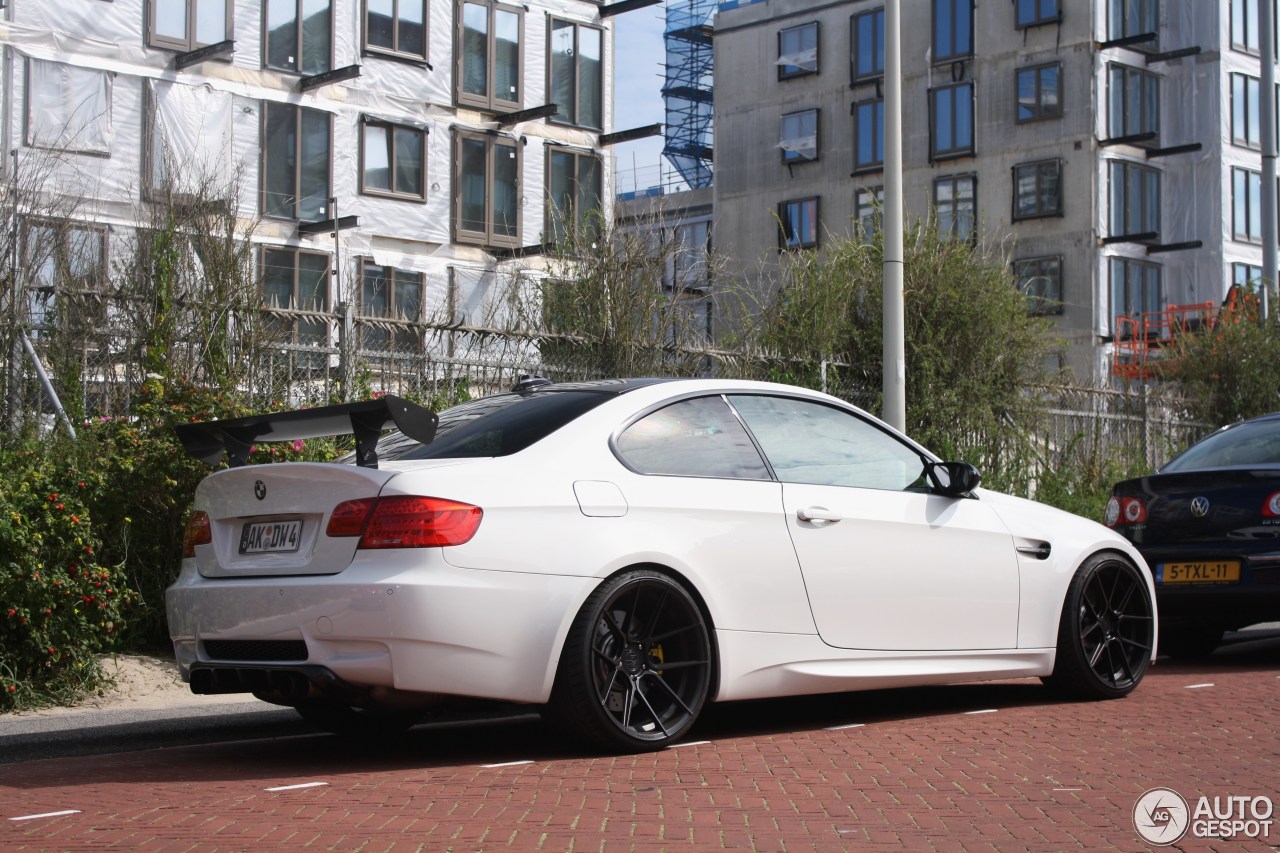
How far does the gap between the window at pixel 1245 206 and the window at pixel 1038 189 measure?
5.30 m

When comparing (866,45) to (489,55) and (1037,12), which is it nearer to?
(1037,12)

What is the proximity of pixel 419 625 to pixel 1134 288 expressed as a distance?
41667 mm

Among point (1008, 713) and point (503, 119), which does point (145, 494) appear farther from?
point (503, 119)

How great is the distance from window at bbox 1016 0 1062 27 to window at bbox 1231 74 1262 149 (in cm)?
550

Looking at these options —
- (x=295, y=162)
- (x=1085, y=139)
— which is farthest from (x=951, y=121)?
(x=295, y=162)

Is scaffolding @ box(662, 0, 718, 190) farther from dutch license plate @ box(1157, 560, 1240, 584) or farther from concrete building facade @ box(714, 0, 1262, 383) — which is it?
dutch license plate @ box(1157, 560, 1240, 584)

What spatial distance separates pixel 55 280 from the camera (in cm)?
1073

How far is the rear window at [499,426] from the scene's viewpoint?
6.49m

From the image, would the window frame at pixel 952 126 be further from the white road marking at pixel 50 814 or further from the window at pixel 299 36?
the white road marking at pixel 50 814

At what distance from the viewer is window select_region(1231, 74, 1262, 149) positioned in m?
45.3

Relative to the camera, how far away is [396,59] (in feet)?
101

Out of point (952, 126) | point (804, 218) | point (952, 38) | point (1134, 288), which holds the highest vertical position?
point (952, 38)

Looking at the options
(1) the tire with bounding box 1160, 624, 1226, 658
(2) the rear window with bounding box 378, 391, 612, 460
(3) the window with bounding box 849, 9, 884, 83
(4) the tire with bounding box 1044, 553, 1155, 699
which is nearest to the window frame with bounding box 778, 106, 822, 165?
(3) the window with bounding box 849, 9, 884, 83

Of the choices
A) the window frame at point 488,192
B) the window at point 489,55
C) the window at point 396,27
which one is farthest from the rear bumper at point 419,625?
the window at point 489,55
